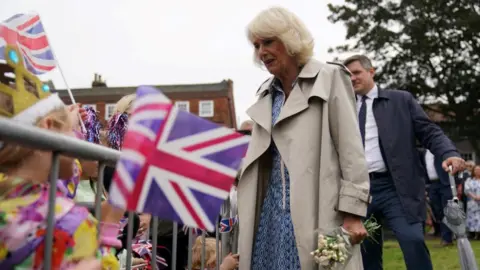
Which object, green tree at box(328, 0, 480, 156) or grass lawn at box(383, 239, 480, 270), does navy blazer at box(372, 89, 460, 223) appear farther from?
green tree at box(328, 0, 480, 156)

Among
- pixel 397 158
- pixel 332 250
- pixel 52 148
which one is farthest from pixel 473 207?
pixel 52 148

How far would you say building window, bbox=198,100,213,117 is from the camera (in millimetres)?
44750

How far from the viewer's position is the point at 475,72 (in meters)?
27.2

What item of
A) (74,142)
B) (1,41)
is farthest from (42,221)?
(1,41)

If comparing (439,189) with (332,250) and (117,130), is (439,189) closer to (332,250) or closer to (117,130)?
(117,130)

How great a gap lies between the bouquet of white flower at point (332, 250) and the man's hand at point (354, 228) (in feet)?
0.16

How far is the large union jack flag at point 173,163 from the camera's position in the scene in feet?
4.91

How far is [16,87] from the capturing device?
65.6 inches

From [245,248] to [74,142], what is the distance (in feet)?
4.79

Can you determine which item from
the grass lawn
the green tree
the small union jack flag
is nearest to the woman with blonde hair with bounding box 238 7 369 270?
the small union jack flag

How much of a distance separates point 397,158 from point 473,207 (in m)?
10.1

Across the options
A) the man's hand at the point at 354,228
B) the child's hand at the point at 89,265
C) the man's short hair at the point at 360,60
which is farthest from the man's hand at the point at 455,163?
the child's hand at the point at 89,265

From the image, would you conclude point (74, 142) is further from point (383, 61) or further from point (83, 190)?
point (383, 61)

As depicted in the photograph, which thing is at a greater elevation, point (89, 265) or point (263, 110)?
point (263, 110)
